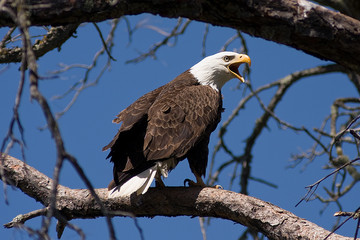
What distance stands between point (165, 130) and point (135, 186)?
0.53 metres

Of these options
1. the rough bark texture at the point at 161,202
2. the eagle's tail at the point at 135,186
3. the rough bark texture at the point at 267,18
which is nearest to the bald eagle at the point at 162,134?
the eagle's tail at the point at 135,186

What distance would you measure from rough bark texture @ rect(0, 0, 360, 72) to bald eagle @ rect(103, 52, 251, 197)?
1176 millimetres

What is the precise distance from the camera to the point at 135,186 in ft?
11.9

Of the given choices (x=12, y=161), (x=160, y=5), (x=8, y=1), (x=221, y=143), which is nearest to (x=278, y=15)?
(x=160, y=5)

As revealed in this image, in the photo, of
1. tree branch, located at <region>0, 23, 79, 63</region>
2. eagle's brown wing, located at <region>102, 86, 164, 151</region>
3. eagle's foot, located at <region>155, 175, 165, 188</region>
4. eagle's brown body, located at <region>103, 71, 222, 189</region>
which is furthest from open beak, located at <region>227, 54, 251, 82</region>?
tree branch, located at <region>0, 23, 79, 63</region>

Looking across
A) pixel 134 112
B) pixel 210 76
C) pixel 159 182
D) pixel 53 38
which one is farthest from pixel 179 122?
pixel 53 38

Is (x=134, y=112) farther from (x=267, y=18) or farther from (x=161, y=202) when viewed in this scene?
(x=267, y=18)

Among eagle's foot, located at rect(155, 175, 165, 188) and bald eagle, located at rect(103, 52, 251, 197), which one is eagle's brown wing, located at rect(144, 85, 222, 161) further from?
eagle's foot, located at rect(155, 175, 165, 188)

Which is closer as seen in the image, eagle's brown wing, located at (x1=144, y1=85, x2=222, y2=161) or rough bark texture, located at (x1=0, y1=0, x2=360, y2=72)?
rough bark texture, located at (x1=0, y1=0, x2=360, y2=72)

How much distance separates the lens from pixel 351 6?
15.5 feet

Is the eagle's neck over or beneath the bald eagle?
over

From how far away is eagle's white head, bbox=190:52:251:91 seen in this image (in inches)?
186

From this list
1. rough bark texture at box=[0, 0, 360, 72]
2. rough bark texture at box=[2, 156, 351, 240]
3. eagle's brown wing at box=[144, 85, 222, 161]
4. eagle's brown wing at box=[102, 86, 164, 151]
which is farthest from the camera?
eagle's brown wing at box=[144, 85, 222, 161]

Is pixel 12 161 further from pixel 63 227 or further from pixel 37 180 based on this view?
pixel 63 227
